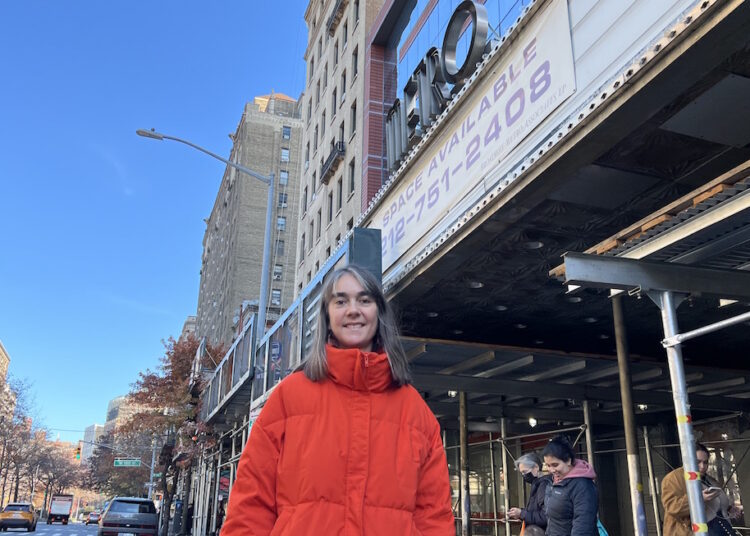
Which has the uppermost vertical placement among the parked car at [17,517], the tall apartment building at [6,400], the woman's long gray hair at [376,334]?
the tall apartment building at [6,400]

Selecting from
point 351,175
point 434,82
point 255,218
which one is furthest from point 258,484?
point 255,218

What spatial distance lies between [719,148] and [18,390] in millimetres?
56436

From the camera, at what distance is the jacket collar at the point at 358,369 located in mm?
2279

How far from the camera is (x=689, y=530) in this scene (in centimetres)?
541

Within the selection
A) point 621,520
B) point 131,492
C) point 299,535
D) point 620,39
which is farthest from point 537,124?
point 131,492

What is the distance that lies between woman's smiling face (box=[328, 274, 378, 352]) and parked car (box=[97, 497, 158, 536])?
65.5ft

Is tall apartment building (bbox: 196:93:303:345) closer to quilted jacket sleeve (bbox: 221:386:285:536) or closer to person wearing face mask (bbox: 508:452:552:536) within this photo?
person wearing face mask (bbox: 508:452:552:536)

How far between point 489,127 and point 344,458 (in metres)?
5.79

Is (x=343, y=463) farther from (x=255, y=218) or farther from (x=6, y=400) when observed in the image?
(x=255, y=218)

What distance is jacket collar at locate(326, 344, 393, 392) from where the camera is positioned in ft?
7.48

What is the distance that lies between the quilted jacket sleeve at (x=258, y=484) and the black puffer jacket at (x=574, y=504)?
3.67 meters

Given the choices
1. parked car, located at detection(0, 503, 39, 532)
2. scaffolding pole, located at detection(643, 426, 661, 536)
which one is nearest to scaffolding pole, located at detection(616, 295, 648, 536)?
scaffolding pole, located at detection(643, 426, 661, 536)

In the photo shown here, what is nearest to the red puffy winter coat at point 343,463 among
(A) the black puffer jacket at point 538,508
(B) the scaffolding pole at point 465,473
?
(A) the black puffer jacket at point 538,508

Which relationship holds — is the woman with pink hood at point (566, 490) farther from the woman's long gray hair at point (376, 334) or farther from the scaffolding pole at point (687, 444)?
the woman's long gray hair at point (376, 334)
